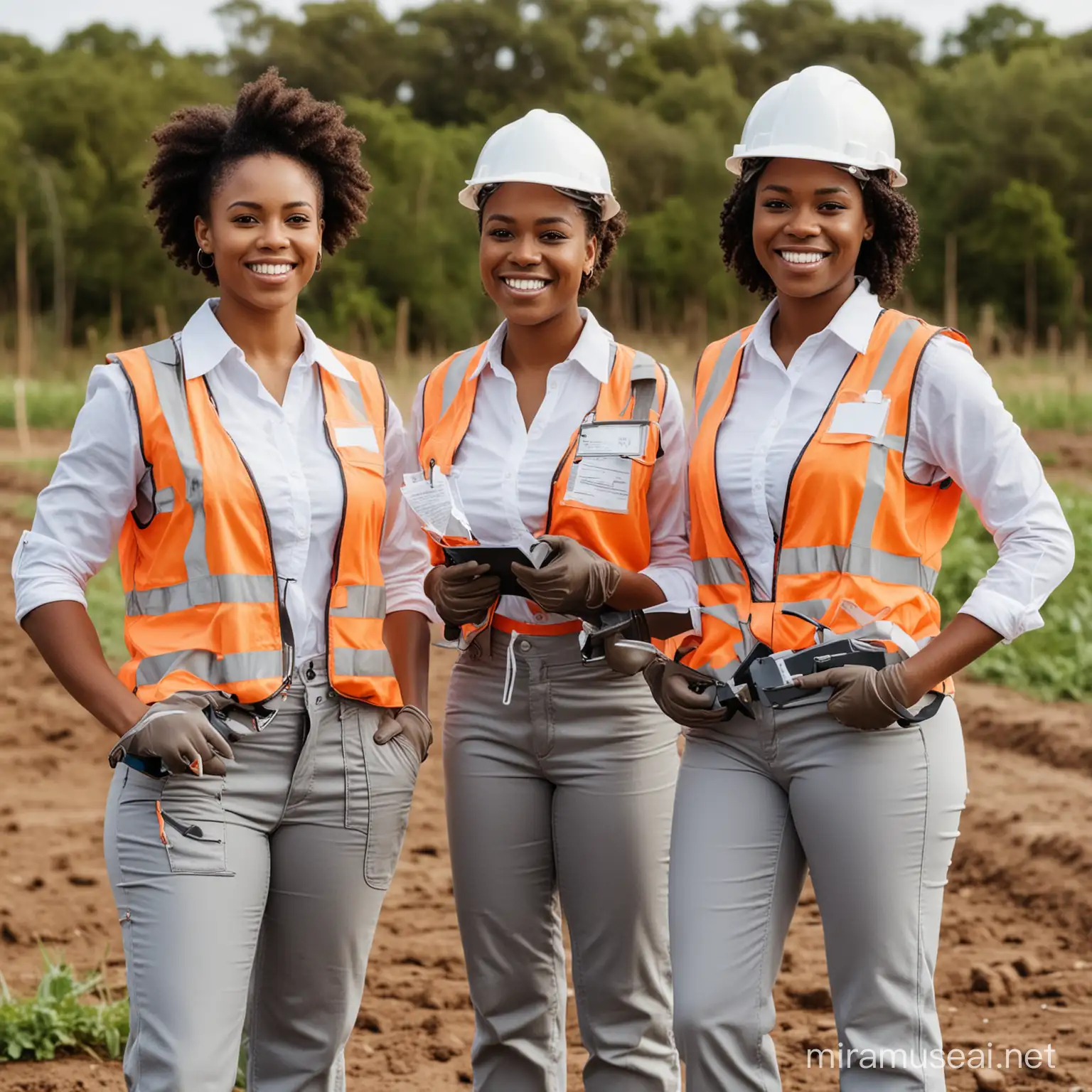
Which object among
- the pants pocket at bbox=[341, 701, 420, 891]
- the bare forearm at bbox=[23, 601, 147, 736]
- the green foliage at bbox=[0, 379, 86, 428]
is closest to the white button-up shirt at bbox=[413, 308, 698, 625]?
the pants pocket at bbox=[341, 701, 420, 891]

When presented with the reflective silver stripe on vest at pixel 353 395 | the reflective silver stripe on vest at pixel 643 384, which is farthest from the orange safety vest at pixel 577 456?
the reflective silver stripe on vest at pixel 353 395

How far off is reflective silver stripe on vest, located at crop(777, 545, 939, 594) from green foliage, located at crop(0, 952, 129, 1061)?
2.59 meters

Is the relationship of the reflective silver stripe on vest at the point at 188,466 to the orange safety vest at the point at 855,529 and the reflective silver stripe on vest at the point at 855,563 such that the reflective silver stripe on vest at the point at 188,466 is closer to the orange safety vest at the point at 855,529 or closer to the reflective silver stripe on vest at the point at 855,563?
the orange safety vest at the point at 855,529

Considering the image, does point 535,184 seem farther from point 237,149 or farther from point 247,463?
point 247,463

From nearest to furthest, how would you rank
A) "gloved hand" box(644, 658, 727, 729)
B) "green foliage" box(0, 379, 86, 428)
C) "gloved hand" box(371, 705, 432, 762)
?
1. "gloved hand" box(644, 658, 727, 729)
2. "gloved hand" box(371, 705, 432, 762)
3. "green foliage" box(0, 379, 86, 428)

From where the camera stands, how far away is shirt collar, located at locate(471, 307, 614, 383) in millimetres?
3627

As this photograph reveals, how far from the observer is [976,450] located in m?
3.10

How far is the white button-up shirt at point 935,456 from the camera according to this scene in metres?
3.09

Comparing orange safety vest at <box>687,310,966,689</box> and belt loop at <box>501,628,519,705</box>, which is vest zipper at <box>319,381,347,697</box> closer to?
belt loop at <box>501,628,519,705</box>

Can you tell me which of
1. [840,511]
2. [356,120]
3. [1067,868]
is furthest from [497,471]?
[356,120]

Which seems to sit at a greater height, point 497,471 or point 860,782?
point 497,471

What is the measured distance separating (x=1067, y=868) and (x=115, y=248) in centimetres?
3141

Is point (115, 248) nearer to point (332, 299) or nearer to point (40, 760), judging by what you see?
point (332, 299)

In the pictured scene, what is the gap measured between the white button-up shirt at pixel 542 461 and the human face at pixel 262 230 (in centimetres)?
50
